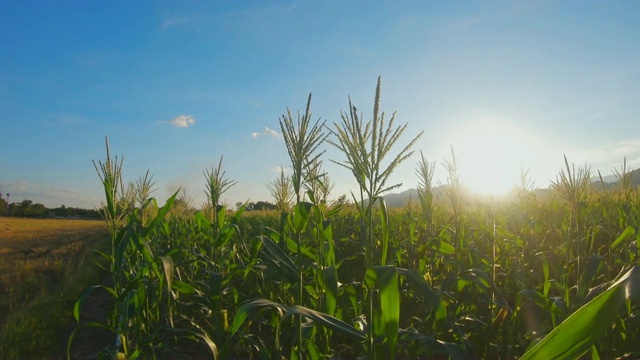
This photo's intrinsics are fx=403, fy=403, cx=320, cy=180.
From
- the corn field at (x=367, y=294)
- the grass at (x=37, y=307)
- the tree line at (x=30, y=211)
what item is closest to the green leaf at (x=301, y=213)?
the corn field at (x=367, y=294)

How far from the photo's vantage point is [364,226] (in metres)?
2.29

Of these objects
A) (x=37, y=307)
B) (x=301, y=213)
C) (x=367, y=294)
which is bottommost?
(x=37, y=307)

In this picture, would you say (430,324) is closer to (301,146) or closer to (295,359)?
(295,359)

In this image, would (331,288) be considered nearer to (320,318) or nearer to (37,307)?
(320,318)

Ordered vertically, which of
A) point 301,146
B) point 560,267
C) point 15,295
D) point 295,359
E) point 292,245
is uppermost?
point 301,146

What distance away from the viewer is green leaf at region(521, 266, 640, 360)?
2.53 ft

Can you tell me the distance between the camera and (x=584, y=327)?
824 millimetres

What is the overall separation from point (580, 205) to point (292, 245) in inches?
89.7

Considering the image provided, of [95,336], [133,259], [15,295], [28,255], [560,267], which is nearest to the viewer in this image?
[560,267]

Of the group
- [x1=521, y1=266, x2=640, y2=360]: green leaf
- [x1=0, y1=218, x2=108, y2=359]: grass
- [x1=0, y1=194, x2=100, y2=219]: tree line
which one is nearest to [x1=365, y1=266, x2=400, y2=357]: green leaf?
[x1=521, y1=266, x2=640, y2=360]: green leaf

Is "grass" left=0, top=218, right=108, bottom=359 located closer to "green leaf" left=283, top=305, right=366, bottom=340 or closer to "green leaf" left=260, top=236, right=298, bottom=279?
"green leaf" left=260, top=236, right=298, bottom=279

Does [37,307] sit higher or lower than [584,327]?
lower

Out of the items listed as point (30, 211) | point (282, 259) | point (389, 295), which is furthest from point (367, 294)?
point (30, 211)

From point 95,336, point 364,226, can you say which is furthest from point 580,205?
point 95,336
